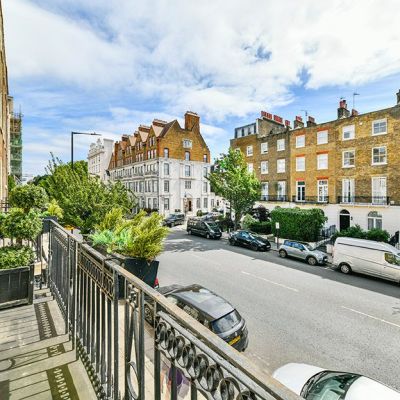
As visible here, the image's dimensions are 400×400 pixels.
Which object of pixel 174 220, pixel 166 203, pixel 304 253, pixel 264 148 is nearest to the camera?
pixel 304 253

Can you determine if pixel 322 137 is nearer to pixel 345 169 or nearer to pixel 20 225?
pixel 345 169

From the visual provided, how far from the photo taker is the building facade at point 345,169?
2356 cm

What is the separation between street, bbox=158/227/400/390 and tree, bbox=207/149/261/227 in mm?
9491

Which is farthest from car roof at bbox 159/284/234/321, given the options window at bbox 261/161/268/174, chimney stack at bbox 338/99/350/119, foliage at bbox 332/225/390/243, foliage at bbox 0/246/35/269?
window at bbox 261/161/268/174

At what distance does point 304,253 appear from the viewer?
19.1 metres

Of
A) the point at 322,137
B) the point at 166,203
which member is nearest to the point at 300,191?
the point at 322,137

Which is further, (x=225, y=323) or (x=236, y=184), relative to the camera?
(x=236, y=184)

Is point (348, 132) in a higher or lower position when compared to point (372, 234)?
higher

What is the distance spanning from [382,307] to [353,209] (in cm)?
1634

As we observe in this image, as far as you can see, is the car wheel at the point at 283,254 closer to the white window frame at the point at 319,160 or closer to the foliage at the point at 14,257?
the white window frame at the point at 319,160

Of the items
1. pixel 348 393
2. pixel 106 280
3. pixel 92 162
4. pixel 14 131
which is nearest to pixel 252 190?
pixel 348 393

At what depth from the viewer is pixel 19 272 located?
190 inches

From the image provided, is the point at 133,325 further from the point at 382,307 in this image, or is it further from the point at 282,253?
the point at 282,253

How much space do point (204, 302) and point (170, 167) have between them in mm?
42267
